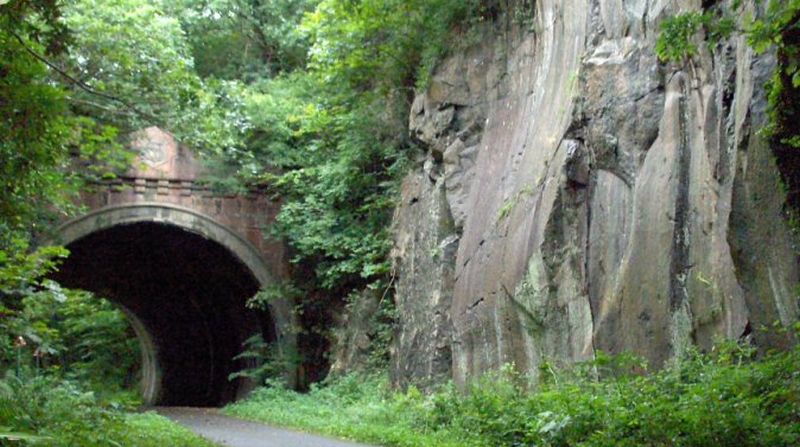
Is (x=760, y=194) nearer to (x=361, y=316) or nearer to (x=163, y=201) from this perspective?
(x=361, y=316)

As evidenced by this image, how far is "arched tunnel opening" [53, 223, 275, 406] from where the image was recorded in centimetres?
2339

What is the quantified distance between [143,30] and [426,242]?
7.92 meters

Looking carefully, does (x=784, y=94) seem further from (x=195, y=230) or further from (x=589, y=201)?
(x=195, y=230)

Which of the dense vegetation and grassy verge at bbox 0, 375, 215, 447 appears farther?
the dense vegetation

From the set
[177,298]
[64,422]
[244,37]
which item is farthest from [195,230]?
[64,422]

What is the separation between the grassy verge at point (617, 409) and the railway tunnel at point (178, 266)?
796cm

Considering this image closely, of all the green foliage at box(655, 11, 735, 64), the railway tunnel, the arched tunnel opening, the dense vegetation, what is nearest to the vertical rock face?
the dense vegetation

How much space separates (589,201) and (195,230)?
13018 millimetres

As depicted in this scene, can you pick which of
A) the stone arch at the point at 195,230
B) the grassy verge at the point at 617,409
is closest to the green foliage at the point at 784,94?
the grassy verge at the point at 617,409

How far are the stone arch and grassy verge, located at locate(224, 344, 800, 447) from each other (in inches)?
356

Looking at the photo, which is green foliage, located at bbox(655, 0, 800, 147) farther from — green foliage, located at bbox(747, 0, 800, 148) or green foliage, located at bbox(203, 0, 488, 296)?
green foliage, located at bbox(203, 0, 488, 296)

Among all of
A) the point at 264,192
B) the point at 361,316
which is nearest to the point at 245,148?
the point at 264,192

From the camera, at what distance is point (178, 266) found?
26.0 meters

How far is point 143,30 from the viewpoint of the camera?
62.1 ft
